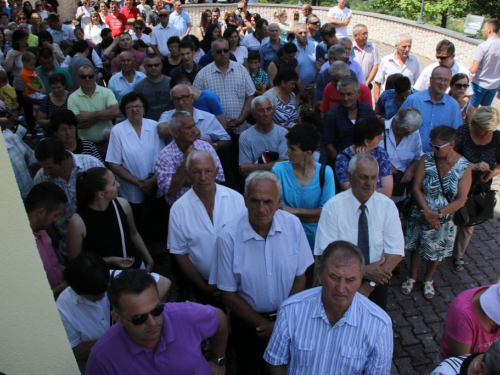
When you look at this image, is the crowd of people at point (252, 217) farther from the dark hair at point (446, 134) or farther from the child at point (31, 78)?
the child at point (31, 78)

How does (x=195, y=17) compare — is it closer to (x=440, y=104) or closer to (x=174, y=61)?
(x=174, y=61)

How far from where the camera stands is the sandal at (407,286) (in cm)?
476

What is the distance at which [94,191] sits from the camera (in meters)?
3.54

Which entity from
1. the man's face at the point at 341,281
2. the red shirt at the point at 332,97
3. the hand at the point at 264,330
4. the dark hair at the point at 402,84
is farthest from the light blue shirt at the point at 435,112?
the man's face at the point at 341,281

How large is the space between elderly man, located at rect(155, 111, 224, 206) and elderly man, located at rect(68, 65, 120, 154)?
5.49ft

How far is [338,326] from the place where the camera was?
2.49m

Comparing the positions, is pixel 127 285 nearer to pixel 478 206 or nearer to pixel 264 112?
pixel 264 112

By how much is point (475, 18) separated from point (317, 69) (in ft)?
24.3

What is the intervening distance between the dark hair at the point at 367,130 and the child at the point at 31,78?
566cm

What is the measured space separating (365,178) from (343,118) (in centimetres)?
185

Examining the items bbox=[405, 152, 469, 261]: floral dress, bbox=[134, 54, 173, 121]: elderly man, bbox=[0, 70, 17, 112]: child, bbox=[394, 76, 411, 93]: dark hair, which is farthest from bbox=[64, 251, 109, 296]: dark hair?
bbox=[0, 70, 17, 112]: child

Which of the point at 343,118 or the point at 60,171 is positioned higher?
the point at 343,118

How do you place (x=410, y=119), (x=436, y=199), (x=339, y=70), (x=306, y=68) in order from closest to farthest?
(x=436, y=199), (x=410, y=119), (x=339, y=70), (x=306, y=68)

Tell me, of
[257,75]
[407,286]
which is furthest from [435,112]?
[257,75]
